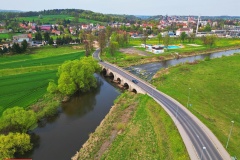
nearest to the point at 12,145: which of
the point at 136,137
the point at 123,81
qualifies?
the point at 136,137

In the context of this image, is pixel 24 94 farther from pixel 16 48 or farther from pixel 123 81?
pixel 16 48

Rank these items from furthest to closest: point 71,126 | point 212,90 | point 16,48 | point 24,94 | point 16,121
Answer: point 16,48
point 212,90
point 24,94
point 71,126
point 16,121

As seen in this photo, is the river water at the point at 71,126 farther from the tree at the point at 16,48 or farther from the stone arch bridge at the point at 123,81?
the tree at the point at 16,48

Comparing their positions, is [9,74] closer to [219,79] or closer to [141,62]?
[141,62]

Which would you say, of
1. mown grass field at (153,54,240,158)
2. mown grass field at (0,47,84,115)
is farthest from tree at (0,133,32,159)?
mown grass field at (153,54,240,158)

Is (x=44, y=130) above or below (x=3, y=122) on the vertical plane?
below

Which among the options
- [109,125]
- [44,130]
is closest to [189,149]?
[109,125]
